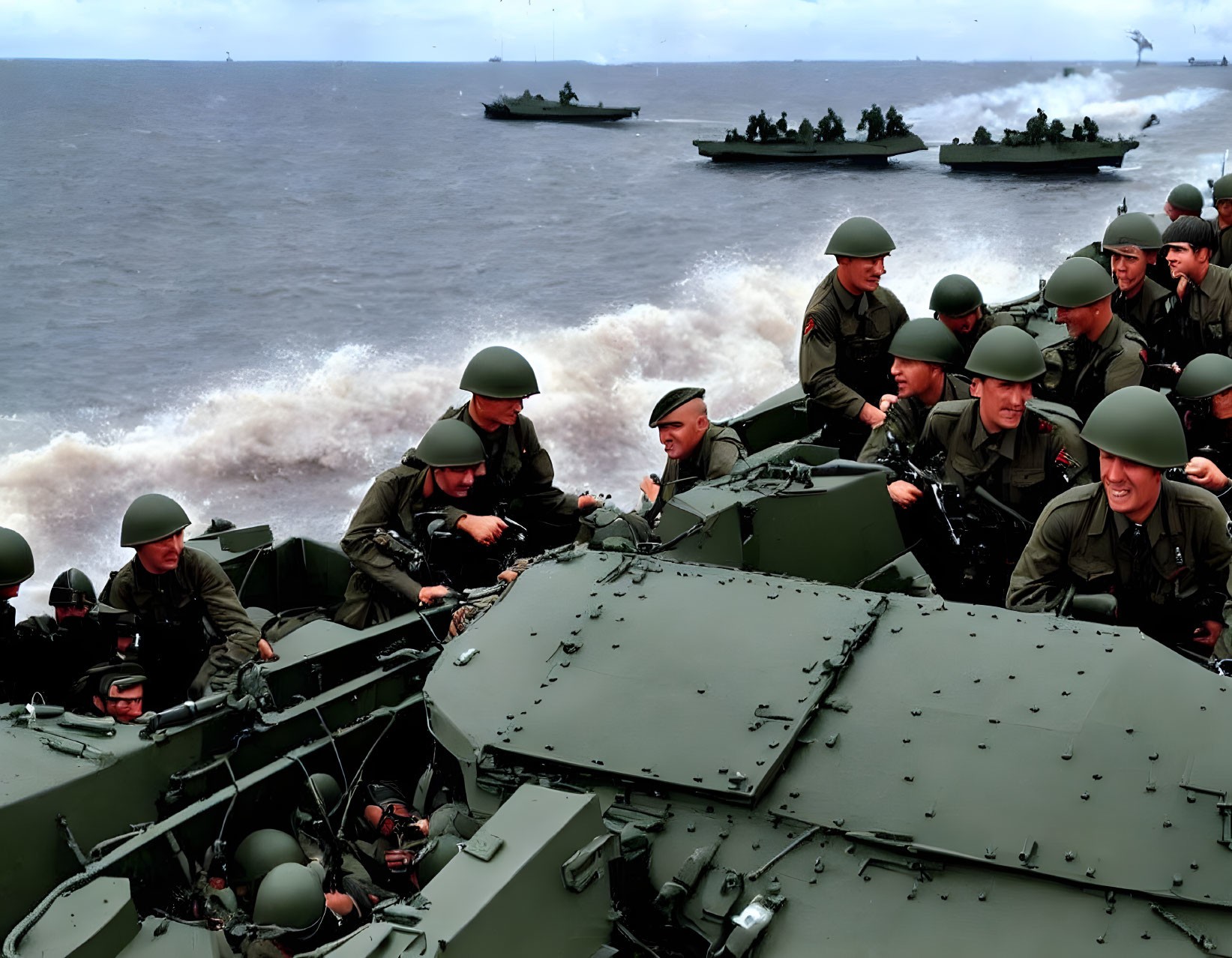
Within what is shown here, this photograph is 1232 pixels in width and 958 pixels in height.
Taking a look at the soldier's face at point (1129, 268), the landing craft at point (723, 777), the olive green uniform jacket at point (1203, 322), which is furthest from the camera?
the olive green uniform jacket at point (1203, 322)

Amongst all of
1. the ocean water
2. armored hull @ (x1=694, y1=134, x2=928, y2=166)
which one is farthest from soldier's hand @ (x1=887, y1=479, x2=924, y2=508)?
armored hull @ (x1=694, y1=134, x2=928, y2=166)

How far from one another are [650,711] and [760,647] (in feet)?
1.53

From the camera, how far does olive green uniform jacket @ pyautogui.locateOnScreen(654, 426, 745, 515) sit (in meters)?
6.90

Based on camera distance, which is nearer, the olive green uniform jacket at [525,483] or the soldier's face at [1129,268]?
the olive green uniform jacket at [525,483]

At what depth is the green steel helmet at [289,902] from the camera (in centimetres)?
448

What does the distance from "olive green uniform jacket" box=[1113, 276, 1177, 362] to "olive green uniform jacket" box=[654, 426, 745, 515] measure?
10.6 feet

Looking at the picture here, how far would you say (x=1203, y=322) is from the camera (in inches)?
339

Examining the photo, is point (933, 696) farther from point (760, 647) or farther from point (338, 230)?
point (338, 230)

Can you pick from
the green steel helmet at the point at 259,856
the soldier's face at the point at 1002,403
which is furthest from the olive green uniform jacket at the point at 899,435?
the green steel helmet at the point at 259,856

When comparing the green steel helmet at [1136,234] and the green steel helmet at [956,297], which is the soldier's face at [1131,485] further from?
the green steel helmet at [1136,234]

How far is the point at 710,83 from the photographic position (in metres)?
137

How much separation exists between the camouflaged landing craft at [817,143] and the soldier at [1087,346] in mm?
39636


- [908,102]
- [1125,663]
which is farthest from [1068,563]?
[908,102]

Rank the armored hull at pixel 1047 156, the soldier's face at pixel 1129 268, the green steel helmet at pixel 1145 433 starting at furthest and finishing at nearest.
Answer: the armored hull at pixel 1047 156 → the soldier's face at pixel 1129 268 → the green steel helmet at pixel 1145 433
